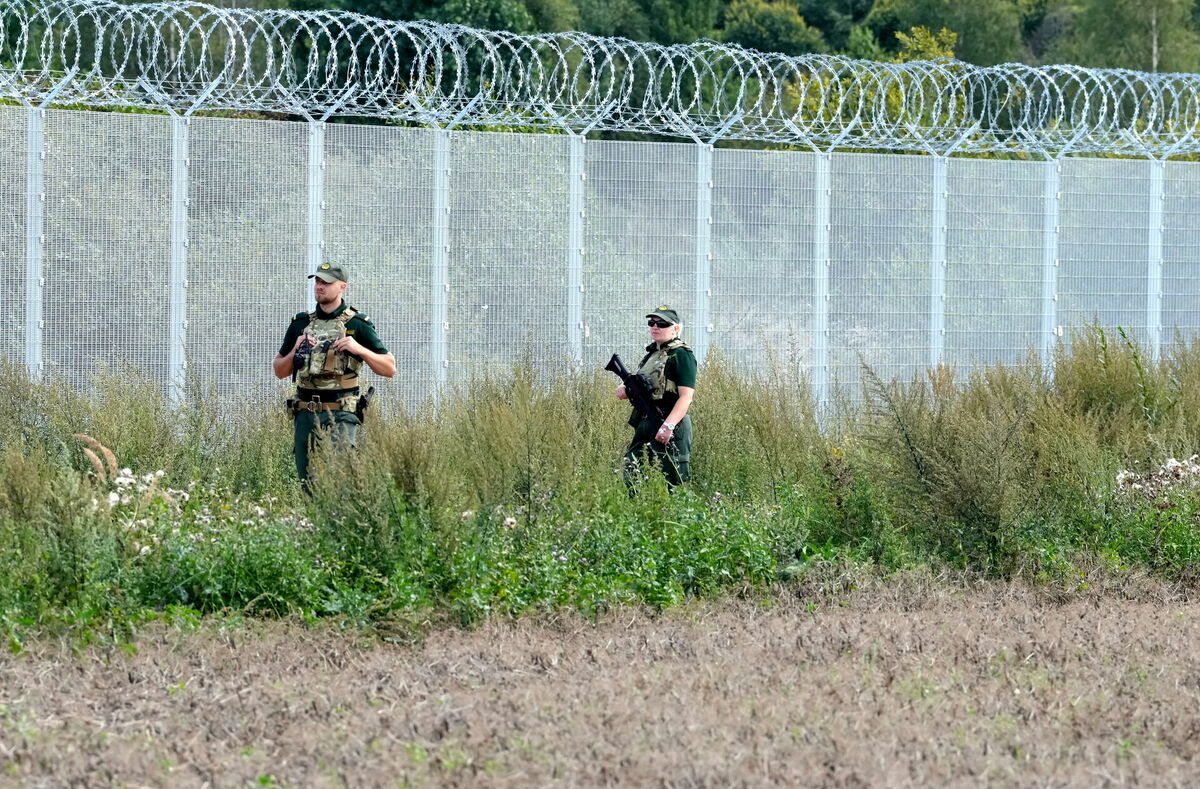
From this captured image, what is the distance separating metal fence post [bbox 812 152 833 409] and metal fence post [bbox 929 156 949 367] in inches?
36.9

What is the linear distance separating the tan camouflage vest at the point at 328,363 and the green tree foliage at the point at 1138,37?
26.4 meters

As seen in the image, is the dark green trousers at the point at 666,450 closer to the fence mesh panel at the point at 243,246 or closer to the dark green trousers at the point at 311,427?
the dark green trousers at the point at 311,427

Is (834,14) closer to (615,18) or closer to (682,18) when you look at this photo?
(682,18)

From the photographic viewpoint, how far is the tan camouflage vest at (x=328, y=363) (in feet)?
24.0

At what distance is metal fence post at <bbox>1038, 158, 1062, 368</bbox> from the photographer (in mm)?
12438

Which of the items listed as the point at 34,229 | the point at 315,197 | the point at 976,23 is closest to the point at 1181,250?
the point at 315,197

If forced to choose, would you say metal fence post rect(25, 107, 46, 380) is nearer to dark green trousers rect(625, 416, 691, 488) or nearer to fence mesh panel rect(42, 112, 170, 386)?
fence mesh panel rect(42, 112, 170, 386)

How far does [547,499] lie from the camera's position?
6629 millimetres

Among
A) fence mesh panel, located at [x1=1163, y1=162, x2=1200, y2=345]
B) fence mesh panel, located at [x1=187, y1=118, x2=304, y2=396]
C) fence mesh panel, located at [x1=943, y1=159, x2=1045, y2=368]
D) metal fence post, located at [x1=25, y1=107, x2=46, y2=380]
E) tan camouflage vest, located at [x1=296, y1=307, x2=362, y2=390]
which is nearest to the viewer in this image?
tan camouflage vest, located at [x1=296, y1=307, x2=362, y2=390]

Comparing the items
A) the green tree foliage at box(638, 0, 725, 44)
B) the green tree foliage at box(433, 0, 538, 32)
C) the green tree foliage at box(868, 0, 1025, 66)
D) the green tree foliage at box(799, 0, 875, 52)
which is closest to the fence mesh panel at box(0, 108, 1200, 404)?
the green tree foliage at box(433, 0, 538, 32)

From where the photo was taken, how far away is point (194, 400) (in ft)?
28.0

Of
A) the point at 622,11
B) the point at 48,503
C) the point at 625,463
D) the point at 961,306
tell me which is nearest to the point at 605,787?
the point at 48,503

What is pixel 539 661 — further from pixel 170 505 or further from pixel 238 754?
pixel 170 505

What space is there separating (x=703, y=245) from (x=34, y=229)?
4.57 metres
